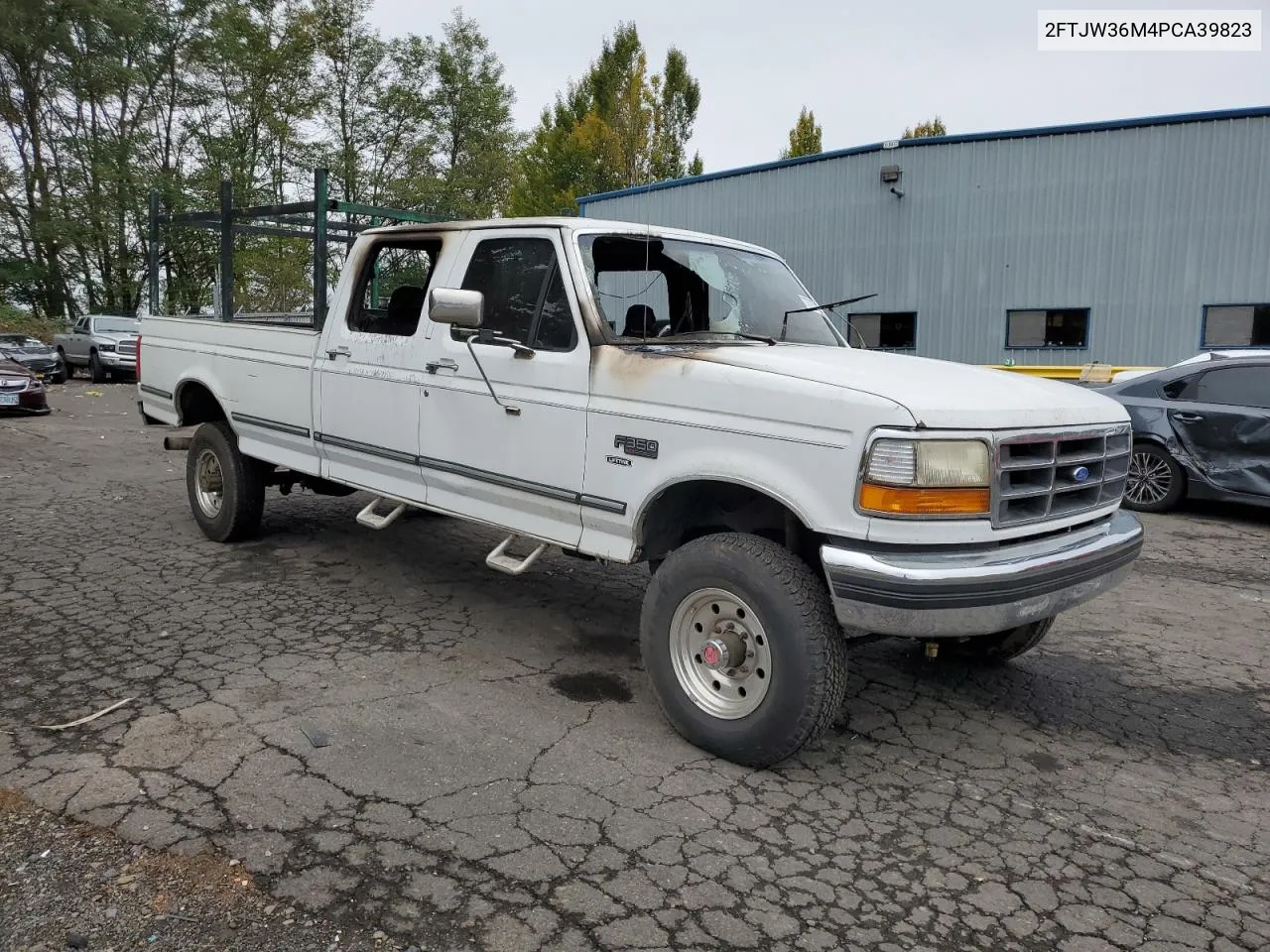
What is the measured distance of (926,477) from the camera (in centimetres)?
306

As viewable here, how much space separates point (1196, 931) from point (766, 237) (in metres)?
17.7

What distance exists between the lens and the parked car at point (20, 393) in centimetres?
1484

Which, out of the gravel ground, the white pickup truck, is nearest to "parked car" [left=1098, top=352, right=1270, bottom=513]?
the white pickup truck

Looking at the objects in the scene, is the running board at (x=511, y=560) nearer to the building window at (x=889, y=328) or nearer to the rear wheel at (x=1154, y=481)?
the rear wheel at (x=1154, y=481)

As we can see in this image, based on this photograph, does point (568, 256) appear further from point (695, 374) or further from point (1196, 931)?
point (1196, 931)

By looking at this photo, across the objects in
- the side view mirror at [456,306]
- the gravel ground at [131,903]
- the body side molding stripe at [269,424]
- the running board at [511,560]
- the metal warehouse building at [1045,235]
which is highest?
the metal warehouse building at [1045,235]

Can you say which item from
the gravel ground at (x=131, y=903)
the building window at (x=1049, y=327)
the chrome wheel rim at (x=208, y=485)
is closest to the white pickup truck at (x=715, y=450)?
the chrome wheel rim at (x=208, y=485)

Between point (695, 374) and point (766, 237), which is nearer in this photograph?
point (695, 374)

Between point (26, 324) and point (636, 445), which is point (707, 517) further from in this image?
point (26, 324)

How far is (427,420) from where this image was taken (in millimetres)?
4734

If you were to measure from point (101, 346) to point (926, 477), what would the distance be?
80.2ft

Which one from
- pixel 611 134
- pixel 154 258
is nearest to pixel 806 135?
pixel 611 134

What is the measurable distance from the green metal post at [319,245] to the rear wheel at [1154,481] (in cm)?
718

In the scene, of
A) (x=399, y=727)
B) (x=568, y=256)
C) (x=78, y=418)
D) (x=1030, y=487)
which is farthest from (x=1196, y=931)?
(x=78, y=418)
